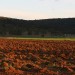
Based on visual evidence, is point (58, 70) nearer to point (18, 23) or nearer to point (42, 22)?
point (18, 23)

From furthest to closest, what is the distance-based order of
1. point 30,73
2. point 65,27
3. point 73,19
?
point 73,19 < point 65,27 < point 30,73

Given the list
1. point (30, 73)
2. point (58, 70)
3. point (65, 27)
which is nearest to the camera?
point (30, 73)

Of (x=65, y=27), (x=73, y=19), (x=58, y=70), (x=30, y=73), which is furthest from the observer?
(x=73, y=19)

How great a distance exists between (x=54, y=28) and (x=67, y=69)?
105 metres

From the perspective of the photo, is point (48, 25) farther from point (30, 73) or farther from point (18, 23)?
point (30, 73)

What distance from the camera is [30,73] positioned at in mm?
14422

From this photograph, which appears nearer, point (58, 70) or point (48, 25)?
point (58, 70)

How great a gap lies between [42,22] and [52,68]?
117068 mm

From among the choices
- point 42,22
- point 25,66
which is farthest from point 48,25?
point 25,66

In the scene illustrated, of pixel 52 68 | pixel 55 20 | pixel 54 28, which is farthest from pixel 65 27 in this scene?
pixel 52 68

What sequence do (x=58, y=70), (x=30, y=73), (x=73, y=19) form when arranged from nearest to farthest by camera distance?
(x=30, y=73)
(x=58, y=70)
(x=73, y=19)

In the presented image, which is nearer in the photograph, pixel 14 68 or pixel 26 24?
pixel 14 68

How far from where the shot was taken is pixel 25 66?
636 inches

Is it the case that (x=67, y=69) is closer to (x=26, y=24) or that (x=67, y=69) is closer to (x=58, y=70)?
(x=58, y=70)
